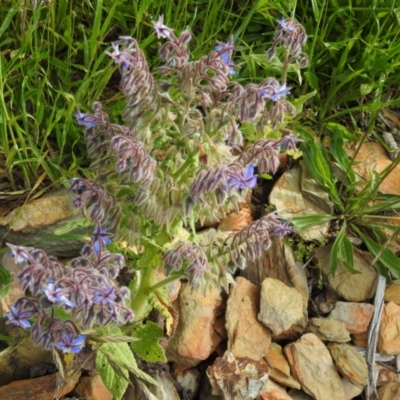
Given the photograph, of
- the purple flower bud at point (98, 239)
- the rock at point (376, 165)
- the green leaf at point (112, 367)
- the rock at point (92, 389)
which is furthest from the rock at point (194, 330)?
the rock at point (376, 165)

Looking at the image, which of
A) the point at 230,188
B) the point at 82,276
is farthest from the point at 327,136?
the point at 82,276

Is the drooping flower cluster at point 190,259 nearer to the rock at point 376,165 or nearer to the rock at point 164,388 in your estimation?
the rock at point 164,388

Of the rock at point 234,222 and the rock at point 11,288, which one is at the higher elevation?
the rock at point 234,222

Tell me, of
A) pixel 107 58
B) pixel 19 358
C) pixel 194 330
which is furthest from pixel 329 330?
pixel 107 58

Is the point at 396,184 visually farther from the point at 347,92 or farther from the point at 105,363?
the point at 105,363

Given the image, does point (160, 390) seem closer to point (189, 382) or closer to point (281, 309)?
point (189, 382)

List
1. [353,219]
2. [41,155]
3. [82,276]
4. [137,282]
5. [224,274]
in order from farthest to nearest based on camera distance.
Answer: [353,219] → [41,155] → [137,282] → [224,274] → [82,276]

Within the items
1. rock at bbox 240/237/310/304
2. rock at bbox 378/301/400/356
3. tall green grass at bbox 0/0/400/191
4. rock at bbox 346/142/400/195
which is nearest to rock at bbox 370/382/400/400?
rock at bbox 378/301/400/356
